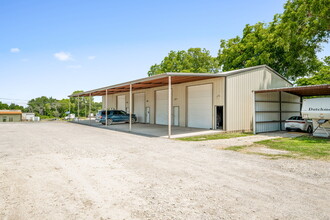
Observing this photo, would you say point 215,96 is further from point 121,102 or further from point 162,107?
point 121,102

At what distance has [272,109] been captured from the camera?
→ 664 inches

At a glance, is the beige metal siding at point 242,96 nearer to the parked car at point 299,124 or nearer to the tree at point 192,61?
the parked car at point 299,124

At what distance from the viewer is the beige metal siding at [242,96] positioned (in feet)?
49.2

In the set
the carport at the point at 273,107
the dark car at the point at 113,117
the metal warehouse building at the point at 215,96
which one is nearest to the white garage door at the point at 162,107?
the metal warehouse building at the point at 215,96

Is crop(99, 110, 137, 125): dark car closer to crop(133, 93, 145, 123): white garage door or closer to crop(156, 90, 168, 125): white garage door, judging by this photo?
crop(133, 93, 145, 123): white garage door

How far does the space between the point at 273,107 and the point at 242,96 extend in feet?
10.4

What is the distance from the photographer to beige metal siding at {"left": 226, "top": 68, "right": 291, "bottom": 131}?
49.2 ft

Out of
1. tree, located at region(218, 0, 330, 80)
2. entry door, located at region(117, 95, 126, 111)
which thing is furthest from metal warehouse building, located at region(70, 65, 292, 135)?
entry door, located at region(117, 95, 126, 111)

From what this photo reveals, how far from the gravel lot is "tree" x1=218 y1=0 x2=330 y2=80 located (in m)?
14.9

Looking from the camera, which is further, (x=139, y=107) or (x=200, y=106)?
(x=139, y=107)

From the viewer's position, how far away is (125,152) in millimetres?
8289

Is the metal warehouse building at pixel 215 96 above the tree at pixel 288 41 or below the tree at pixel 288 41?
below

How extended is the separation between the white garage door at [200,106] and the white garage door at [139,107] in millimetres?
7921

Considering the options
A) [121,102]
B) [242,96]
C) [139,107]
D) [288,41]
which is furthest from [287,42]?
[121,102]
